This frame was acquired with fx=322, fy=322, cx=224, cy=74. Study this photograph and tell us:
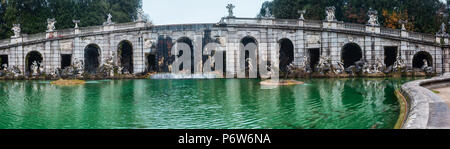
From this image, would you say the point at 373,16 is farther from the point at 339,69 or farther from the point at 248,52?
the point at 248,52

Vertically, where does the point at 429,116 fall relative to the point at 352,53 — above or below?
below

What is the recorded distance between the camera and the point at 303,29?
3194 cm

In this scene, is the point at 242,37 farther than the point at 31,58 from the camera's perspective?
No

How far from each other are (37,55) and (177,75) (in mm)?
19641

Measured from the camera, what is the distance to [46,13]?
133 feet

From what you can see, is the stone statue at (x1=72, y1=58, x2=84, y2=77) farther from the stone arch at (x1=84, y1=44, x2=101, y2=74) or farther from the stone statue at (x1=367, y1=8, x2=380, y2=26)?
the stone statue at (x1=367, y1=8, x2=380, y2=26)

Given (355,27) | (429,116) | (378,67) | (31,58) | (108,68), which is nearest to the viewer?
(429,116)

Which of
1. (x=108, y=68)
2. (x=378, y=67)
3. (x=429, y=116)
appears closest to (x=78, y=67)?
(x=108, y=68)

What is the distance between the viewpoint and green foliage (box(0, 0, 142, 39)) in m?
39.2

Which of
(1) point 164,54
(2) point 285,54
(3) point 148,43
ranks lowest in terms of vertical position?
(1) point 164,54

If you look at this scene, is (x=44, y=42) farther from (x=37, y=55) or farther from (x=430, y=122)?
(x=430, y=122)

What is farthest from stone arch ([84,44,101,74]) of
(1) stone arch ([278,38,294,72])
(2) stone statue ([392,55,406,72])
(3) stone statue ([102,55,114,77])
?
(2) stone statue ([392,55,406,72])

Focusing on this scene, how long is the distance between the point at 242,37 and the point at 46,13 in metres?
25.8

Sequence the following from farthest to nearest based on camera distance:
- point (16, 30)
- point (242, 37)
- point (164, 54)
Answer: point (16, 30), point (164, 54), point (242, 37)
